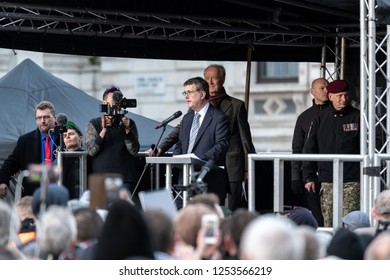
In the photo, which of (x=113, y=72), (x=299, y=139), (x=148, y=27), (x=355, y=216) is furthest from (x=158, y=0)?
(x=113, y=72)

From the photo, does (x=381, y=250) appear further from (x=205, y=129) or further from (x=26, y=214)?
(x=205, y=129)

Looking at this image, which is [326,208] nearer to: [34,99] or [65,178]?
[65,178]

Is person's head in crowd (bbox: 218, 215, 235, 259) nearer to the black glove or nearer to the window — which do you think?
the black glove

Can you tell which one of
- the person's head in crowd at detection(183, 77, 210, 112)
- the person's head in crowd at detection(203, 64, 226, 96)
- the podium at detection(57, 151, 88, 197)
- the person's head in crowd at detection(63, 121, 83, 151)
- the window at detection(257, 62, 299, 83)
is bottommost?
the podium at detection(57, 151, 88, 197)

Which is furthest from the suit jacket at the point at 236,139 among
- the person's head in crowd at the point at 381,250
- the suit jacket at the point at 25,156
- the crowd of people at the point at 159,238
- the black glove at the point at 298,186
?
the person's head in crowd at the point at 381,250

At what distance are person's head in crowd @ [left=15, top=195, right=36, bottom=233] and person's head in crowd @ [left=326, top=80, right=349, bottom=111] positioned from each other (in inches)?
175

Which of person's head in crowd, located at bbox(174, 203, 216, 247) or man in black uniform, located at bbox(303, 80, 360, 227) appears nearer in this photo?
person's head in crowd, located at bbox(174, 203, 216, 247)

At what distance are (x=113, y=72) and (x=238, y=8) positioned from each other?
18165mm

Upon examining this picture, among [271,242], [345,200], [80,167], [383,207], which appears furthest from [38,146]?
[271,242]

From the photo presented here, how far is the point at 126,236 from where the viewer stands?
6242 millimetres

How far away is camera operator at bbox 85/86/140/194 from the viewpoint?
11.9 metres

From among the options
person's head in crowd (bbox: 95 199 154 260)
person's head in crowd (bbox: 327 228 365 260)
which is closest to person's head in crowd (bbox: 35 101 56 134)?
person's head in crowd (bbox: 327 228 365 260)

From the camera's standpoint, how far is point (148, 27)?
15.3 meters

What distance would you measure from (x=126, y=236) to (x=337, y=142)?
6469mm
